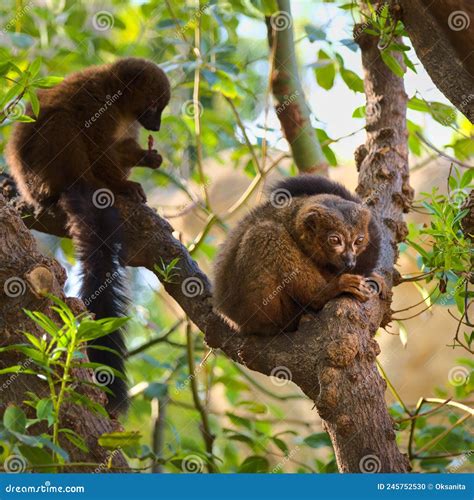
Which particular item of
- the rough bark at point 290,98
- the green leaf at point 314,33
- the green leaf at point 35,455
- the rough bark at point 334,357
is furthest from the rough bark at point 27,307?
the green leaf at point 314,33

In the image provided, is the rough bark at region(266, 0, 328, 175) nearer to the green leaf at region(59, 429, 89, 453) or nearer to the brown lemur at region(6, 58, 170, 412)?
the brown lemur at region(6, 58, 170, 412)

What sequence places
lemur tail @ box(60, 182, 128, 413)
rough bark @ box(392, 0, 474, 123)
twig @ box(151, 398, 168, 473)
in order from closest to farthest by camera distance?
rough bark @ box(392, 0, 474, 123) → lemur tail @ box(60, 182, 128, 413) → twig @ box(151, 398, 168, 473)

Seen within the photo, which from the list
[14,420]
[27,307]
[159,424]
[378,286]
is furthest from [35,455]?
[159,424]

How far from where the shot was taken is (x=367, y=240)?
4605 mm

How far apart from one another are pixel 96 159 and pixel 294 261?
86.4 inches

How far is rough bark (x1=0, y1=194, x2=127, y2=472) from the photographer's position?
3.38 m

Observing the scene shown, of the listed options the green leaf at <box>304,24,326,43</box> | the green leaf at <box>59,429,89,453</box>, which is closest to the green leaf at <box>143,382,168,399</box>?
the green leaf at <box>59,429,89,453</box>

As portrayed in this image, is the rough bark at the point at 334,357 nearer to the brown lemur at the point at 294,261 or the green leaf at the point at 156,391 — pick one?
the brown lemur at the point at 294,261

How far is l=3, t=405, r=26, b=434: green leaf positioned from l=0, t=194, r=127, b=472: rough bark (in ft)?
1.45

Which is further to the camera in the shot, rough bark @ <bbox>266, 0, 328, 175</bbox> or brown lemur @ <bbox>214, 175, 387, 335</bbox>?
rough bark @ <bbox>266, 0, 328, 175</bbox>

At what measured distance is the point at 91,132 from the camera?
5988 millimetres

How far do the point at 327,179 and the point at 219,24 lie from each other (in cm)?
194

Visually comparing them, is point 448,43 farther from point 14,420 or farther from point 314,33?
point 14,420

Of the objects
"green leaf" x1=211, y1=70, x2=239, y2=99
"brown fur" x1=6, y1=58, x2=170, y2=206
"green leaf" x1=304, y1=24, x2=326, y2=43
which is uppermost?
"green leaf" x1=304, y1=24, x2=326, y2=43
